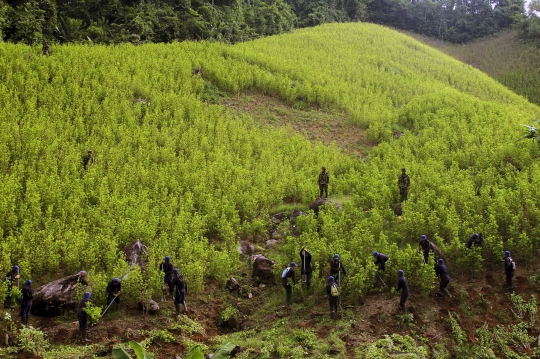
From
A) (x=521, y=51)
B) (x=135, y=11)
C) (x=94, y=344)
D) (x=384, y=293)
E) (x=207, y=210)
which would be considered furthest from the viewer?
(x=521, y=51)

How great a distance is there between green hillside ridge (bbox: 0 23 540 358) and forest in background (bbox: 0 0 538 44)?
197 inches

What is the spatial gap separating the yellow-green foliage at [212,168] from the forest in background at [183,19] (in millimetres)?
5067

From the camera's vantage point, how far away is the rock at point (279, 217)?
13.5 metres

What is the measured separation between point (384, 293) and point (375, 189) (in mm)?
4981

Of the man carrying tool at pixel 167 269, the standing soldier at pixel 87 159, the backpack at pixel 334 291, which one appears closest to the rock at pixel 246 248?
the man carrying tool at pixel 167 269

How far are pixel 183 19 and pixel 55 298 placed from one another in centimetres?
2959

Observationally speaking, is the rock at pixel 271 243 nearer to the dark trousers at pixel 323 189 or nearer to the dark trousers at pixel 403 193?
the dark trousers at pixel 323 189

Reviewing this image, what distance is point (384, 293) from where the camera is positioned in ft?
30.2

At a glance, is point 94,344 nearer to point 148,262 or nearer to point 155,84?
point 148,262

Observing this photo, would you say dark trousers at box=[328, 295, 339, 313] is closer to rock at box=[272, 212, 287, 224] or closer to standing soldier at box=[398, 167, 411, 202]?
rock at box=[272, 212, 287, 224]

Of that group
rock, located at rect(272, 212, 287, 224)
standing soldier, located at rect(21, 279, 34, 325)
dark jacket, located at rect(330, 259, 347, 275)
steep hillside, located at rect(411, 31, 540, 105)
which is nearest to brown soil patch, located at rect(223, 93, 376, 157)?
rock, located at rect(272, 212, 287, 224)

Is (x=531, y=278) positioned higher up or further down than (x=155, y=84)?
further down

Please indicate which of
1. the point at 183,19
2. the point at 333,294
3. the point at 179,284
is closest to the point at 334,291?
the point at 333,294

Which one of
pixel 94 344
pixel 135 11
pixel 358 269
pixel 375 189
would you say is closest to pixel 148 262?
pixel 94 344
